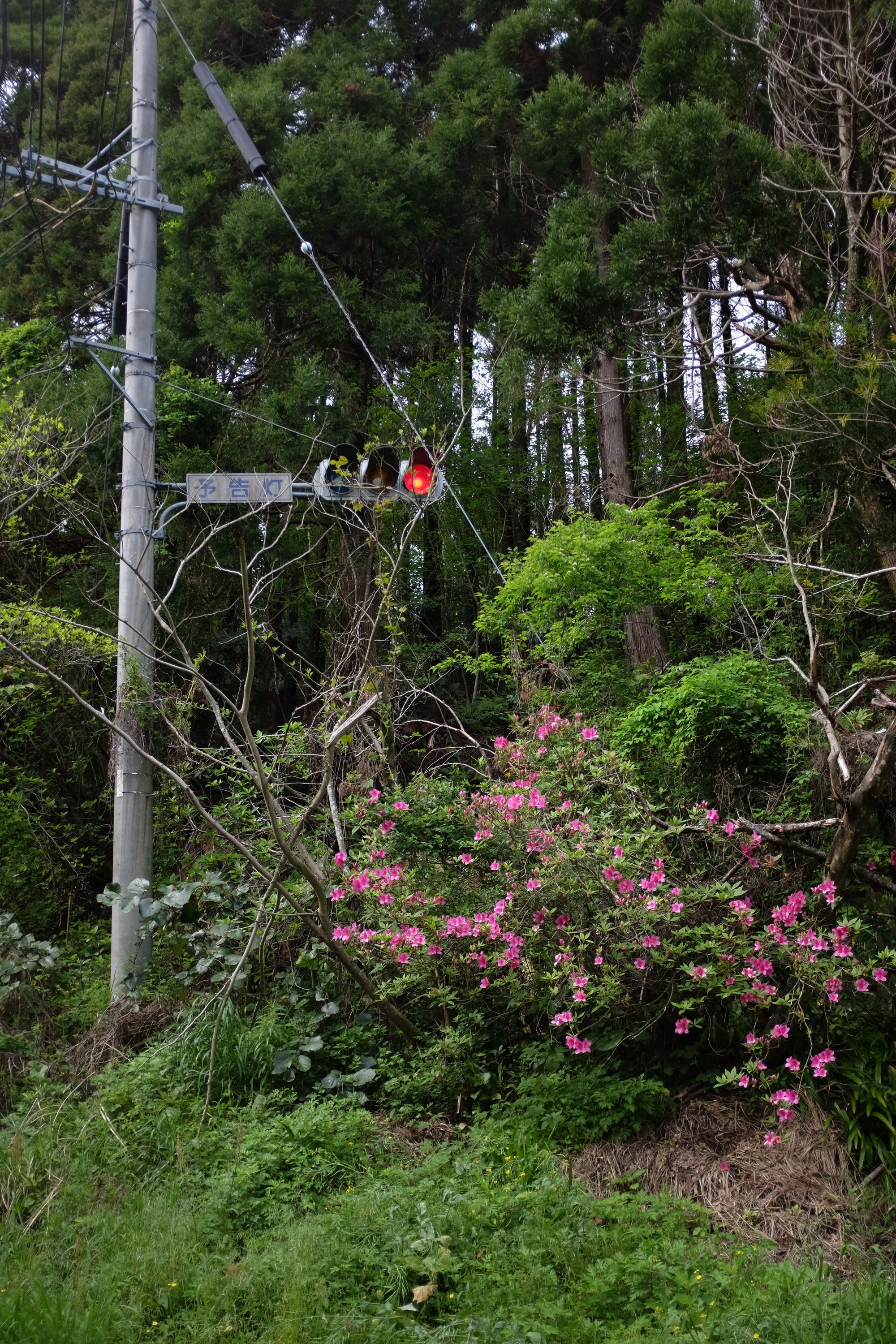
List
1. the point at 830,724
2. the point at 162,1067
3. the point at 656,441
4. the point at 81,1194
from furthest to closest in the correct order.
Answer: the point at 656,441 → the point at 162,1067 → the point at 830,724 → the point at 81,1194

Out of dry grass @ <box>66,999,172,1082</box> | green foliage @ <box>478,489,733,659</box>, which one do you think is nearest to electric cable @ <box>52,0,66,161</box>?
green foliage @ <box>478,489,733,659</box>

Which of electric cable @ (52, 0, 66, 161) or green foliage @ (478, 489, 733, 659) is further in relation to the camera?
green foliage @ (478, 489, 733, 659)

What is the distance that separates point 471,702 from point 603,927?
574cm

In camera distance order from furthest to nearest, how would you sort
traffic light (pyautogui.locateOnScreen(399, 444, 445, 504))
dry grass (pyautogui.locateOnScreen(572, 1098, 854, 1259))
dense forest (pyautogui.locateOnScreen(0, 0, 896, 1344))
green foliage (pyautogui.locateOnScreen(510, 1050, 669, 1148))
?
traffic light (pyautogui.locateOnScreen(399, 444, 445, 504))
green foliage (pyautogui.locateOnScreen(510, 1050, 669, 1148))
dry grass (pyautogui.locateOnScreen(572, 1098, 854, 1259))
dense forest (pyautogui.locateOnScreen(0, 0, 896, 1344))

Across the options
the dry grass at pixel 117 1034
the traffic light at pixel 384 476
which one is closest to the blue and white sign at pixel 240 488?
the traffic light at pixel 384 476

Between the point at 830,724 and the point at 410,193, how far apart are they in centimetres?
884

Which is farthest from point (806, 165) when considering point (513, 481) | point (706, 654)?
point (513, 481)

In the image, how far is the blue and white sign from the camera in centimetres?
531

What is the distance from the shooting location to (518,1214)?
360cm

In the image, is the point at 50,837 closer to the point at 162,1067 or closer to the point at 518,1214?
the point at 162,1067

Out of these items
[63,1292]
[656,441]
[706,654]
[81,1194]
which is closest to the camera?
[63,1292]

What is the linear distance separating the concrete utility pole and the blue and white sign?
22.0 inches

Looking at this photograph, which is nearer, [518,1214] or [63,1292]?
[63,1292]

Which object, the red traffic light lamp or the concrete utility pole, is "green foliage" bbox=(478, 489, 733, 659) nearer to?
the red traffic light lamp
